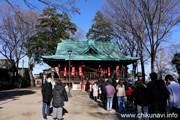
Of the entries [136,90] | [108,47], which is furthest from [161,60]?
[136,90]

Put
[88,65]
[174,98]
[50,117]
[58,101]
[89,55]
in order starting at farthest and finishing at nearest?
1. [89,55]
2. [88,65]
3. [50,117]
4. [58,101]
5. [174,98]

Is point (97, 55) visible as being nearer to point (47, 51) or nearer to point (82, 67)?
point (82, 67)

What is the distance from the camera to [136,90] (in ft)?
18.2

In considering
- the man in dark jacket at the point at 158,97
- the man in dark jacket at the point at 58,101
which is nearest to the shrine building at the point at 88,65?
the man in dark jacket at the point at 58,101

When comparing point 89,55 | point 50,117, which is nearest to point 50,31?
point 89,55

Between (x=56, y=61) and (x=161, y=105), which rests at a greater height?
(x=56, y=61)

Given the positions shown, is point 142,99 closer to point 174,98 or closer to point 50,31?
point 174,98

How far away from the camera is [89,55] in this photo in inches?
893

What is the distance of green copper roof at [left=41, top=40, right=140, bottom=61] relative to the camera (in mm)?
21266

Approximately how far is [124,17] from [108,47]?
10698 millimetres

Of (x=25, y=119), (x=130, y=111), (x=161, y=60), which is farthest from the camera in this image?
(x=161, y=60)

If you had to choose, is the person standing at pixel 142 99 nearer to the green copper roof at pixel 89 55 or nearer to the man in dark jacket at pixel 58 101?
the man in dark jacket at pixel 58 101

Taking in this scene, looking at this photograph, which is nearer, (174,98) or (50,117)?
(174,98)

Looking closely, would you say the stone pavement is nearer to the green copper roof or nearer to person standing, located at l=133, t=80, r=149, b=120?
person standing, located at l=133, t=80, r=149, b=120
